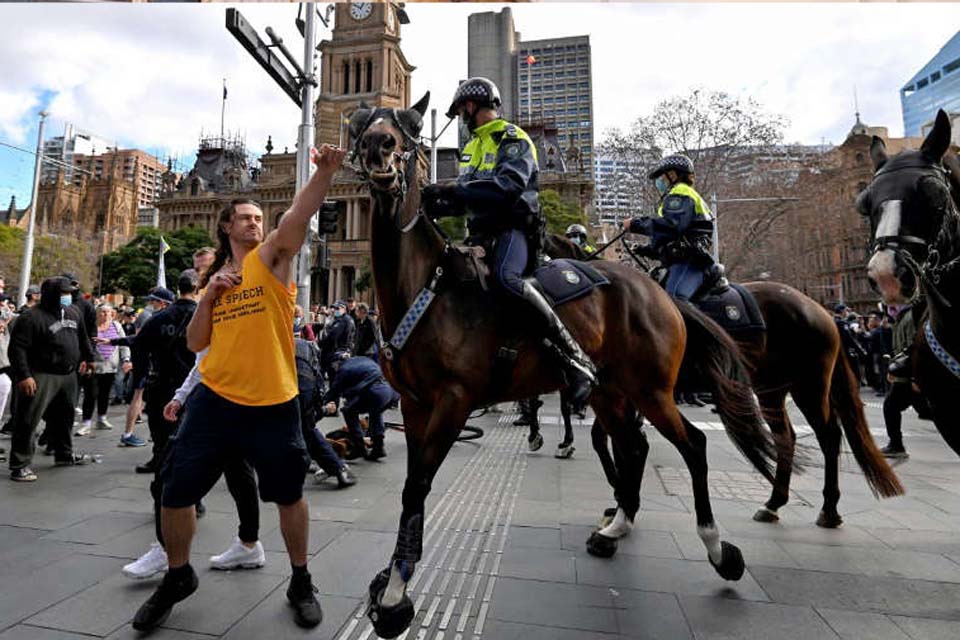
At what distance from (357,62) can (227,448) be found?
254 ft

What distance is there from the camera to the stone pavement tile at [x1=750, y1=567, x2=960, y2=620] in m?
3.10

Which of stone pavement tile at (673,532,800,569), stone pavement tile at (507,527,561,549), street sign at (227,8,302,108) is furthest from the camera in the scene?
street sign at (227,8,302,108)

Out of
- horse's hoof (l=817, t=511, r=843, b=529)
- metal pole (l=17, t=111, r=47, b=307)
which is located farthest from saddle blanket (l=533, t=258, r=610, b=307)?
metal pole (l=17, t=111, r=47, b=307)

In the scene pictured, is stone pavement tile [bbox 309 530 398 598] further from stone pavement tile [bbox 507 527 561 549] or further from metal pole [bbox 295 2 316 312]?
metal pole [bbox 295 2 316 312]

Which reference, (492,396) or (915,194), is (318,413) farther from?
(915,194)

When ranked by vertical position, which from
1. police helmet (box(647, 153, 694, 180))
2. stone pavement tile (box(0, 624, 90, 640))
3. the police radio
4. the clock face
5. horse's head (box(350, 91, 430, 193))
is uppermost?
the clock face

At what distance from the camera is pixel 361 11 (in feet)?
229

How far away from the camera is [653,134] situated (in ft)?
87.9

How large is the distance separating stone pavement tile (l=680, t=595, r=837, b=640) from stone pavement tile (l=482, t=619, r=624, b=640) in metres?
0.53

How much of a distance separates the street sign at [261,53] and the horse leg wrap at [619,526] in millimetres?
10150

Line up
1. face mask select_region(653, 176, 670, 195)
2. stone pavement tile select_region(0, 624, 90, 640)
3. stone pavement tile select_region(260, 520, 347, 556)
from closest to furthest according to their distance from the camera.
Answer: stone pavement tile select_region(0, 624, 90, 640), stone pavement tile select_region(260, 520, 347, 556), face mask select_region(653, 176, 670, 195)

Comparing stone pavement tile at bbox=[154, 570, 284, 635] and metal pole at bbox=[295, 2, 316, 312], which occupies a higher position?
metal pole at bbox=[295, 2, 316, 312]

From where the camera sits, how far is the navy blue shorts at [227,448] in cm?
283

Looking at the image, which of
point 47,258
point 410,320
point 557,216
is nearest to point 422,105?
point 410,320
